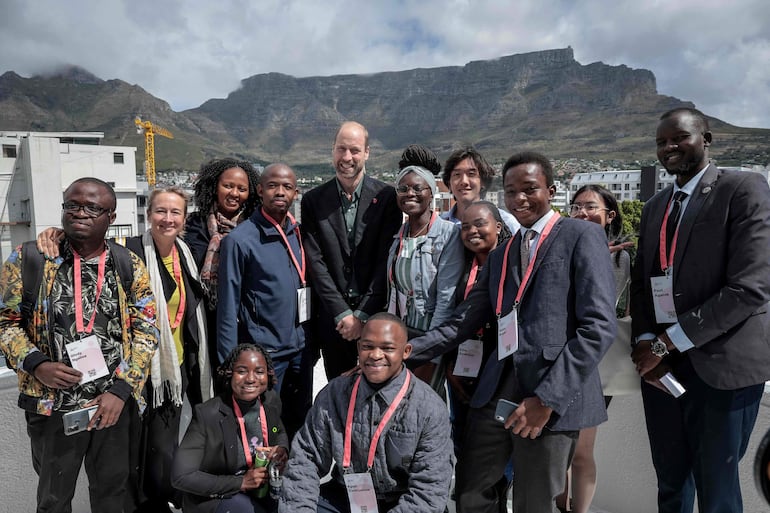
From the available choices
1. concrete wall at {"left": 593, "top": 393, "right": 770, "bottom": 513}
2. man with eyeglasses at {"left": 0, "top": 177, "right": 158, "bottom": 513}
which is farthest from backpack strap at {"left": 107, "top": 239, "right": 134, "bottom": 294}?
concrete wall at {"left": 593, "top": 393, "right": 770, "bottom": 513}

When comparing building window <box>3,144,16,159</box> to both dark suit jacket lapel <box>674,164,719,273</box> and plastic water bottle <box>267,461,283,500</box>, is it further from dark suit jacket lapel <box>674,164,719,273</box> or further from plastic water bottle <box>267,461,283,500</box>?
dark suit jacket lapel <box>674,164,719,273</box>

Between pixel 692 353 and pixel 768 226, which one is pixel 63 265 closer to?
pixel 692 353

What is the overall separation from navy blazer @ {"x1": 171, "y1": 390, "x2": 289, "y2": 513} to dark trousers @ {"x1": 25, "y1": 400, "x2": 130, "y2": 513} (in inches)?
12.0

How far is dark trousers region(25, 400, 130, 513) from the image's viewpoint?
243 centimetres

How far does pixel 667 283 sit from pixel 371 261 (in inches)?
64.7

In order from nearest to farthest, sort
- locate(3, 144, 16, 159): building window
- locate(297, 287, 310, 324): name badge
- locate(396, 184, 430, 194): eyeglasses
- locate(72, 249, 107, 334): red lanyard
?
locate(72, 249, 107, 334): red lanyard < locate(396, 184, 430, 194): eyeglasses < locate(297, 287, 310, 324): name badge < locate(3, 144, 16, 159): building window

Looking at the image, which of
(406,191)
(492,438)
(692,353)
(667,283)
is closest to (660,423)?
(692,353)

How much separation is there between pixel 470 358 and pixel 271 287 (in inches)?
47.9

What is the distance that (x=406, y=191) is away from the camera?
2.91m

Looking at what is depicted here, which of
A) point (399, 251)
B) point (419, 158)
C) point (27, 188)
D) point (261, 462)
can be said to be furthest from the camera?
point (27, 188)

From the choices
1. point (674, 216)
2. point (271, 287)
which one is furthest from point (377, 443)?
point (674, 216)

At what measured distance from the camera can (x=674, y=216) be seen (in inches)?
96.6

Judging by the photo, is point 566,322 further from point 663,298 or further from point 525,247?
point 663,298

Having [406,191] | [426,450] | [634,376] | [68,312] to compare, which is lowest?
[426,450]
